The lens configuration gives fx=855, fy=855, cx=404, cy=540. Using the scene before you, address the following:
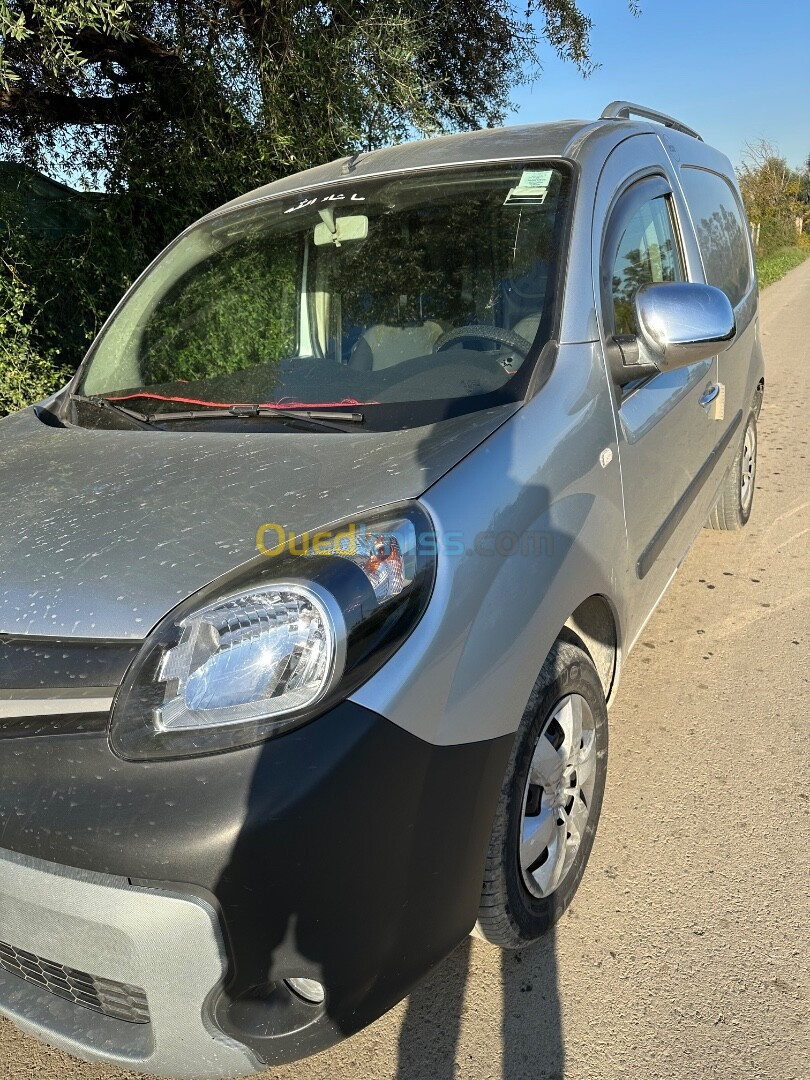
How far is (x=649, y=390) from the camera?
2475mm

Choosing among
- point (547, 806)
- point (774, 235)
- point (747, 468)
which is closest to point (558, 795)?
point (547, 806)

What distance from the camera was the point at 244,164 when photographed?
602 centimetres

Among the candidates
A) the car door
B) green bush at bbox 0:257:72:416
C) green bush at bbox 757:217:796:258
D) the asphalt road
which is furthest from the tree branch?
green bush at bbox 757:217:796:258

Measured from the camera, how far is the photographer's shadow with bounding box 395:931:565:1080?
1.80m

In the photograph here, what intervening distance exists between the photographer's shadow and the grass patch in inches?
780

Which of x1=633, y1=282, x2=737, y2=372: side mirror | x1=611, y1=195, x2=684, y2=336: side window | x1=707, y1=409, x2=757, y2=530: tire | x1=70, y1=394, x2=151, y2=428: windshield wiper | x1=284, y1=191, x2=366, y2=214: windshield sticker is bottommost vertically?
x1=707, y1=409, x2=757, y2=530: tire

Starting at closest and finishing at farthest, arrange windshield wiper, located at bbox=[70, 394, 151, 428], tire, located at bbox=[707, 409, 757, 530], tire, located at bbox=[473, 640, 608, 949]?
tire, located at bbox=[473, 640, 608, 949], windshield wiper, located at bbox=[70, 394, 151, 428], tire, located at bbox=[707, 409, 757, 530]

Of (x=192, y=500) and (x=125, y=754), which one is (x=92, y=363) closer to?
(x=192, y=500)

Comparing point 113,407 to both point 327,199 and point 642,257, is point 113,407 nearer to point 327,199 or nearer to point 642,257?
point 327,199

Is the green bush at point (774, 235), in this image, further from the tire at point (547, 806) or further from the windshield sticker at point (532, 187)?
the tire at point (547, 806)

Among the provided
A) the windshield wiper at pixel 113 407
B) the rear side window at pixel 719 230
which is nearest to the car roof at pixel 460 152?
the rear side window at pixel 719 230

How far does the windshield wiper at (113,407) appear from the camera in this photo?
229 centimetres

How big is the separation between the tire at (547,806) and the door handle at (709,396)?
1374mm

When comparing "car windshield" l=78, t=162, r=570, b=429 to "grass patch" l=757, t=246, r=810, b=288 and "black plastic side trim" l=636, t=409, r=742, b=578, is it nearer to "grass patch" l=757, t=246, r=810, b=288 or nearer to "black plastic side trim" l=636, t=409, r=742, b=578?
"black plastic side trim" l=636, t=409, r=742, b=578
